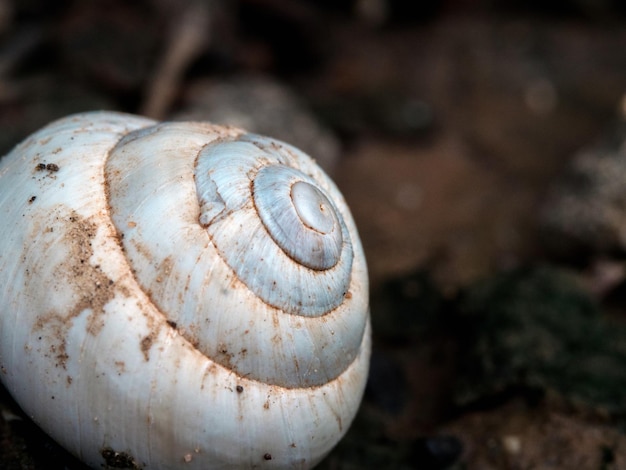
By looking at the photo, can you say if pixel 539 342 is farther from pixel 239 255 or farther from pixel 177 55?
pixel 177 55

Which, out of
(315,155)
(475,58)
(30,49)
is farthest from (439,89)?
(30,49)

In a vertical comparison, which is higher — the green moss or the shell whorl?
the shell whorl

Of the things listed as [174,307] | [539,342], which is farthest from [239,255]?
[539,342]

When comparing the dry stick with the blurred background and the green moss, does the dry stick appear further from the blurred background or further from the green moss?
the green moss

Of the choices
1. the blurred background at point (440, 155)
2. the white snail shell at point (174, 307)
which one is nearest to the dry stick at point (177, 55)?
the blurred background at point (440, 155)

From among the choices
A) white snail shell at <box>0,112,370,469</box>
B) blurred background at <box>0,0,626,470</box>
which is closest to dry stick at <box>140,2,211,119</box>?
blurred background at <box>0,0,626,470</box>

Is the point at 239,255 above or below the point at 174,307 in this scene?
above
